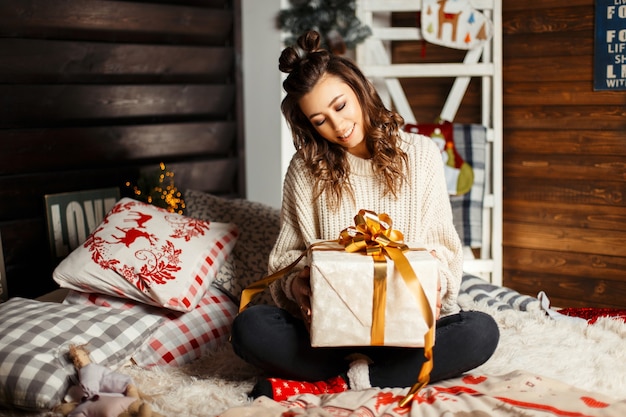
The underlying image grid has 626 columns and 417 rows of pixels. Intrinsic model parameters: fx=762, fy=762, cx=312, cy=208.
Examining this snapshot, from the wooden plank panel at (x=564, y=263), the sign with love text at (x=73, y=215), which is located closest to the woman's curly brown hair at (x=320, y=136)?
the sign with love text at (x=73, y=215)

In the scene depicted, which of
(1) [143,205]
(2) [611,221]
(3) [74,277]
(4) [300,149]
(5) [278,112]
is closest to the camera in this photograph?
(4) [300,149]

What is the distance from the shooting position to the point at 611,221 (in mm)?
3027

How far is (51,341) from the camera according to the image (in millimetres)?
1923

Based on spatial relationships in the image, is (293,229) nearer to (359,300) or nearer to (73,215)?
(359,300)

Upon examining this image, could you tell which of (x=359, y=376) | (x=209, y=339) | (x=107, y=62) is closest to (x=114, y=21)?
(x=107, y=62)

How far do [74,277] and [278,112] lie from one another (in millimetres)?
1484

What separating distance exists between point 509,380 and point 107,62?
78.4 inches

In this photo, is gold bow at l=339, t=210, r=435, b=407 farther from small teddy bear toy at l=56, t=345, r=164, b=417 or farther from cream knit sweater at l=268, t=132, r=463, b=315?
small teddy bear toy at l=56, t=345, r=164, b=417

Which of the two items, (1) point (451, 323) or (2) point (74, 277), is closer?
(1) point (451, 323)

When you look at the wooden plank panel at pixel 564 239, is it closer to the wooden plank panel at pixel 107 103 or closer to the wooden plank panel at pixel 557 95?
the wooden plank panel at pixel 557 95

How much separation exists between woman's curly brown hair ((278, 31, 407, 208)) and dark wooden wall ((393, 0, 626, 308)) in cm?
133

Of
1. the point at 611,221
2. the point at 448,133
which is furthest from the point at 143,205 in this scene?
the point at 611,221

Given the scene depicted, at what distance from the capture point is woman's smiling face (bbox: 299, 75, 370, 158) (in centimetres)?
189

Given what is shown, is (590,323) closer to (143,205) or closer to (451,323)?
(451,323)
